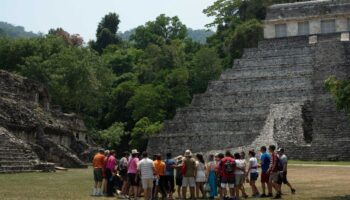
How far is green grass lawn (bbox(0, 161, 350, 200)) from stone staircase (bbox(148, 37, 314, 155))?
10.6 meters

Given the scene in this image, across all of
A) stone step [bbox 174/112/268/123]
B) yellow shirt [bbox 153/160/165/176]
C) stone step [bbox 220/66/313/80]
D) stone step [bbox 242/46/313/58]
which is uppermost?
stone step [bbox 242/46/313/58]

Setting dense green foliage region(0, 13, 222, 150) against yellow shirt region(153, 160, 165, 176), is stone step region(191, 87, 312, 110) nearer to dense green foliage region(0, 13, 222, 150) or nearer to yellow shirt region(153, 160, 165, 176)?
dense green foliage region(0, 13, 222, 150)

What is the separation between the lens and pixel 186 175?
1617cm

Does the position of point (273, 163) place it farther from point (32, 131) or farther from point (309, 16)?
point (309, 16)

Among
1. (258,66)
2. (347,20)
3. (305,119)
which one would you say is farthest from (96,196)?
(347,20)

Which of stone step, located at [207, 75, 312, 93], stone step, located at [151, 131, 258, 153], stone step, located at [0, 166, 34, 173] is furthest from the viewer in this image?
stone step, located at [207, 75, 312, 93]

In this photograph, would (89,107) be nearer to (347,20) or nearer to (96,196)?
(347,20)

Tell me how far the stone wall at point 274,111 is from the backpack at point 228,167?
620 inches

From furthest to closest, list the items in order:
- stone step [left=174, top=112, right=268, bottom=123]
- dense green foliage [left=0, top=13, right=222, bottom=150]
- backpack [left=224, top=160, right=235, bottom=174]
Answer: dense green foliage [left=0, top=13, right=222, bottom=150], stone step [left=174, top=112, right=268, bottom=123], backpack [left=224, top=160, right=235, bottom=174]

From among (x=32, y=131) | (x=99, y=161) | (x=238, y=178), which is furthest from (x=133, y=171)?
(x=32, y=131)

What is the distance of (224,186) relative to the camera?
15656 millimetres

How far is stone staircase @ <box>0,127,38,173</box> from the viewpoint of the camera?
80.2ft

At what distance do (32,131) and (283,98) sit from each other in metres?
15.6

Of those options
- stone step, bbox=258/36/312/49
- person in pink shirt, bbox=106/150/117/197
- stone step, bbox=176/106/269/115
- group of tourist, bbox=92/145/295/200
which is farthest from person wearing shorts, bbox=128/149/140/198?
stone step, bbox=258/36/312/49
